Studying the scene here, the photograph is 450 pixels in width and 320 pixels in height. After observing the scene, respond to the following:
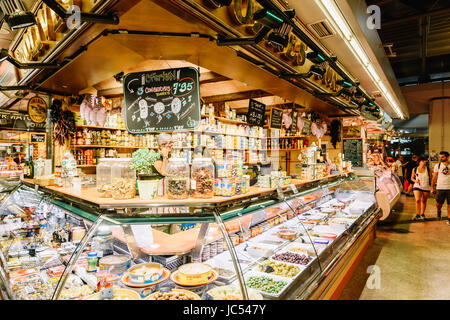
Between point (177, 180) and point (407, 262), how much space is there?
4.82m

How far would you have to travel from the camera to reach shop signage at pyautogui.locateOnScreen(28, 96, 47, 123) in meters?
5.03

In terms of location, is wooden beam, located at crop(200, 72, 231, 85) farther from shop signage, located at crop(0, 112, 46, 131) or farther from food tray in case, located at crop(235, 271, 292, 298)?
shop signage, located at crop(0, 112, 46, 131)

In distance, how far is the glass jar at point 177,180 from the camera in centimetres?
217

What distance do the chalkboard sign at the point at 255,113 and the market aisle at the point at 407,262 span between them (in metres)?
3.64

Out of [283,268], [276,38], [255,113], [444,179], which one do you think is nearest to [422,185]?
[444,179]

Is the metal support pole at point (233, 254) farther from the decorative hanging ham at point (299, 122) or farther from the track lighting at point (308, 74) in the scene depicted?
the decorative hanging ham at point (299, 122)

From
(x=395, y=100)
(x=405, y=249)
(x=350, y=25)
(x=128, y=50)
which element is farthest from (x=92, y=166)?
(x=395, y=100)

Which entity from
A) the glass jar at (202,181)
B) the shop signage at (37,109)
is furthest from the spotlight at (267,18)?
the shop signage at (37,109)

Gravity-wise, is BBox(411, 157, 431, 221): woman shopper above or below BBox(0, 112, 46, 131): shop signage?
below

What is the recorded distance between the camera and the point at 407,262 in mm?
4793

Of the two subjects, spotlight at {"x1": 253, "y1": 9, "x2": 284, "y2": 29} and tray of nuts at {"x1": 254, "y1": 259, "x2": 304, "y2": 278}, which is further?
tray of nuts at {"x1": 254, "y1": 259, "x2": 304, "y2": 278}

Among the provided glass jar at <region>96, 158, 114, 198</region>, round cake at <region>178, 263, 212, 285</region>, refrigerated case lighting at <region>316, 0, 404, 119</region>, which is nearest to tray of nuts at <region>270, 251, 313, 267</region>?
round cake at <region>178, 263, 212, 285</region>

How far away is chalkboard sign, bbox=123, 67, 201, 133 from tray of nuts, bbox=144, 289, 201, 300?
5.99ft

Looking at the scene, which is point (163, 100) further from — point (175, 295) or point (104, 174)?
point (175, 295)
